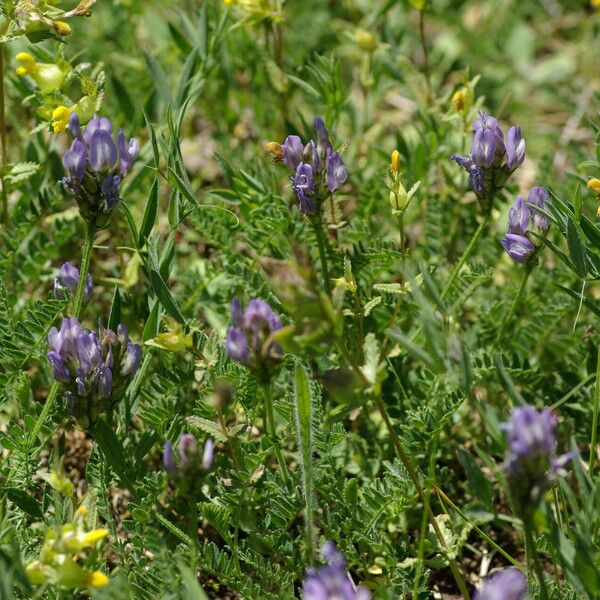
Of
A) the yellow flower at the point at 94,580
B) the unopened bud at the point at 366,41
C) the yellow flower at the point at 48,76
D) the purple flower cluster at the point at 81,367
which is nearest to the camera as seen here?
the yellow flower at the point at 94,580

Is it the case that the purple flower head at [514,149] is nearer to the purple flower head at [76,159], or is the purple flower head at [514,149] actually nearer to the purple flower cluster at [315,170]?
the purple flower cluster at [315,170]

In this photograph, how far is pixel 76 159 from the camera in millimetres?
2330

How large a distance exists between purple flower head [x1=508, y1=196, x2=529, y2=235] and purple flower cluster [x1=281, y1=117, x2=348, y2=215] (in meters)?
0.46

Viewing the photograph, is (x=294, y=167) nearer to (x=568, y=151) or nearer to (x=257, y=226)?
(x=257, y=226)

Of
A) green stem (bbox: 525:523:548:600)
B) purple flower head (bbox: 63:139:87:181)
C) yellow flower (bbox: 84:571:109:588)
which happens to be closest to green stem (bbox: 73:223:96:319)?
purple flower head (bbox: 63:139:87:181)

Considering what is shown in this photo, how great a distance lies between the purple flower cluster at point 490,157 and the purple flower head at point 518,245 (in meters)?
0.12

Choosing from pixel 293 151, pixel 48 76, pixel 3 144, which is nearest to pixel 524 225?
pixel 293 151

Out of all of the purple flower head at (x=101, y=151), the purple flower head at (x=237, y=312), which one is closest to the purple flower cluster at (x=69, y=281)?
the purple flower head at (x=101, y=151)

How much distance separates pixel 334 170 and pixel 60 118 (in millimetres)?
835

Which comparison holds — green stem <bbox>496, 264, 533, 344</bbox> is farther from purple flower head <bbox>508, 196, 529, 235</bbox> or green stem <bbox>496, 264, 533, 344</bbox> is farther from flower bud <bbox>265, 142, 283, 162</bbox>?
flower bud <bbox>265, 142, 283, 162</bbox>

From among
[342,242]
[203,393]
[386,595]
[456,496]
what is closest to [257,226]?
[342,242]

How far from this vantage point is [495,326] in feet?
10.1

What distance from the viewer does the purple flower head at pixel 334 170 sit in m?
2.45

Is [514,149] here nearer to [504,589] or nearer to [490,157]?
[490,157]
